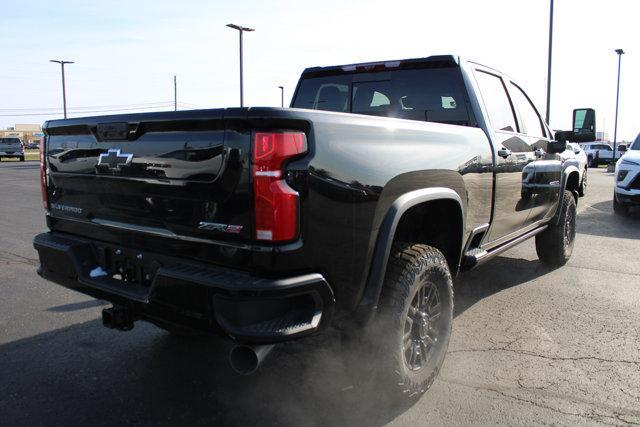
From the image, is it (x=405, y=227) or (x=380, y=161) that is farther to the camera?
(x=405, y=227)

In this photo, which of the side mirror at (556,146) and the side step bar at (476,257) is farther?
the side mirror at (556,146)

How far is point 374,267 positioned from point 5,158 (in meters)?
41.1

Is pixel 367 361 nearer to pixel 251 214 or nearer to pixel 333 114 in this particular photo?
pixel 251 214

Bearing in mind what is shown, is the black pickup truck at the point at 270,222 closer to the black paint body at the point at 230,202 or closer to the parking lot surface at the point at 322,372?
the black paint body at the point at 230,202

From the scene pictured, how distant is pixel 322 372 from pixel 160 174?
63.9 inches

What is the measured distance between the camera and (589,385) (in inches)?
124

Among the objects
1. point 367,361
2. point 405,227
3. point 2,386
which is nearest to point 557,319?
point 405,227

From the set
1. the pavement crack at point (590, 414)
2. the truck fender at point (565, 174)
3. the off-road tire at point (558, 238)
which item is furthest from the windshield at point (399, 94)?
the off-road tire at point (558, 238)

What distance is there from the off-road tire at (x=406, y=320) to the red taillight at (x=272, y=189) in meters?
0.81

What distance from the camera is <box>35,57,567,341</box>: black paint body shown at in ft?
7.34

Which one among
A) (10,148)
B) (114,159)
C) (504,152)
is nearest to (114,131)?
(114,159)

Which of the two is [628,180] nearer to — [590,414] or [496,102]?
[496,102]

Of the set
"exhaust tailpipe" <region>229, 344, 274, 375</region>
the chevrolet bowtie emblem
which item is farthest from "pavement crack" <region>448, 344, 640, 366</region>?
the chevrolet bowtie emblem

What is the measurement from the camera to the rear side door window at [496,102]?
422 cm
